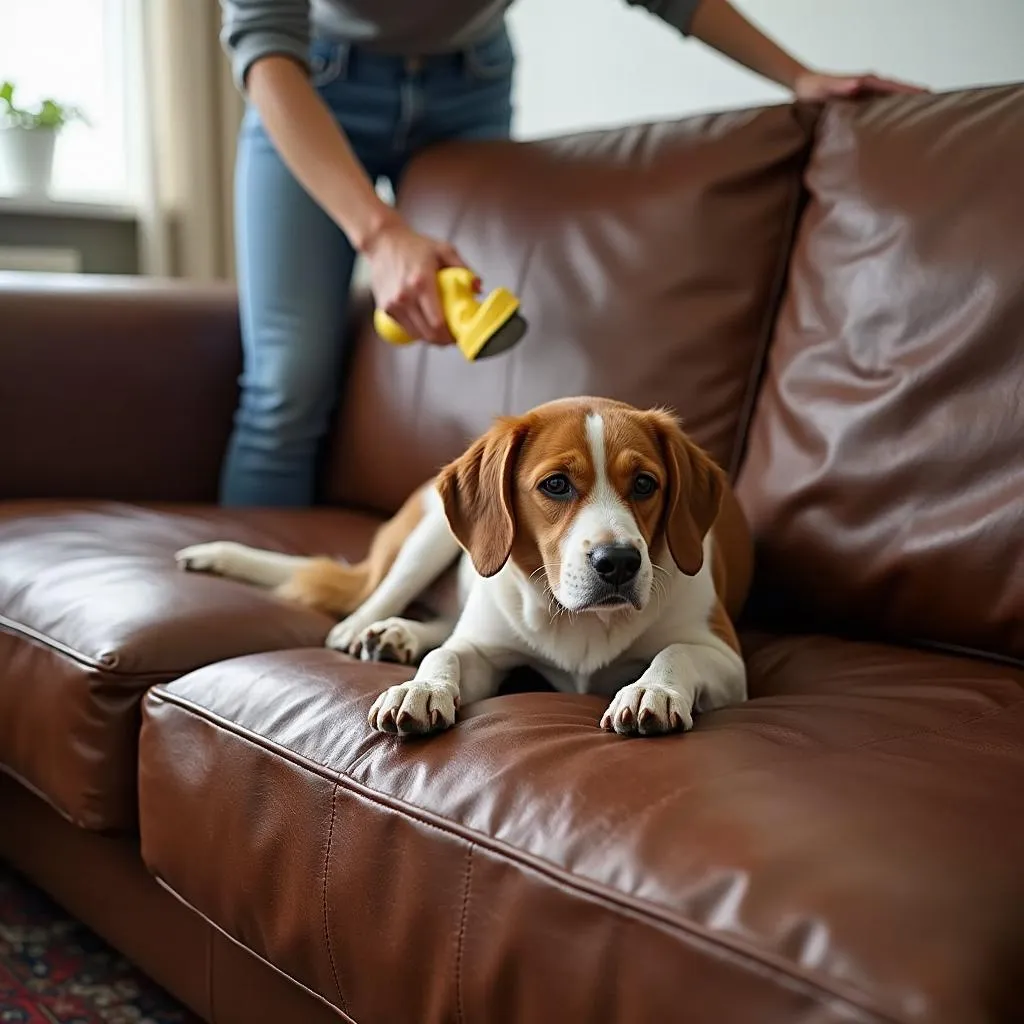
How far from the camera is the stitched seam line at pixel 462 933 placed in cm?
106

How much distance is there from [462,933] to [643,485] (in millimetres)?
529

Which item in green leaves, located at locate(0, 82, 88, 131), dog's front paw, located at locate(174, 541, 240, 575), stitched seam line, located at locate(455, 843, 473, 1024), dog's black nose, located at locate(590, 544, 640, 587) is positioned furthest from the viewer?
green leaves, located at locate(0, 82, 88, 131)

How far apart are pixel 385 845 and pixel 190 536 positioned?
1.02m

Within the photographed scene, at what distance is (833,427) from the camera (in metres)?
1.71

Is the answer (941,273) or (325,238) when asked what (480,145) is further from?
(941,273)

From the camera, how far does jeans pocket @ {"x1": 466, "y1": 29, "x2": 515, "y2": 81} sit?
2.41 m

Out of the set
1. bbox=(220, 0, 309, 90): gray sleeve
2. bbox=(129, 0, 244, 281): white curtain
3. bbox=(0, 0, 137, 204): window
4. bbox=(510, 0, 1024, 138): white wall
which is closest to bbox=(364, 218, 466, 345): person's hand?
bbox=(220, 0, 309, 90): gray sleeve

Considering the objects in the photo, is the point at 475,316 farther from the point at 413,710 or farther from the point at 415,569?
the point at 413,710

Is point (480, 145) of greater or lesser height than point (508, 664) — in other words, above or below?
above

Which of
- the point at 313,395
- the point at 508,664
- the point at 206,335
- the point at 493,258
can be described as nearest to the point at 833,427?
the point at 508,664

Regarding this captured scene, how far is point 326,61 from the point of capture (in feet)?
7.83

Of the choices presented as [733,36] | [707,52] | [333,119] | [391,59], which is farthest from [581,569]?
[707,52]

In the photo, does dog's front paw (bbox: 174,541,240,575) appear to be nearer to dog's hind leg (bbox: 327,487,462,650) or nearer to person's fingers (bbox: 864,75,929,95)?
dog's hind leg (bbox: 327,487,462,650)

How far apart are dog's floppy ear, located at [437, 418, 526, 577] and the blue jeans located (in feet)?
3.25
